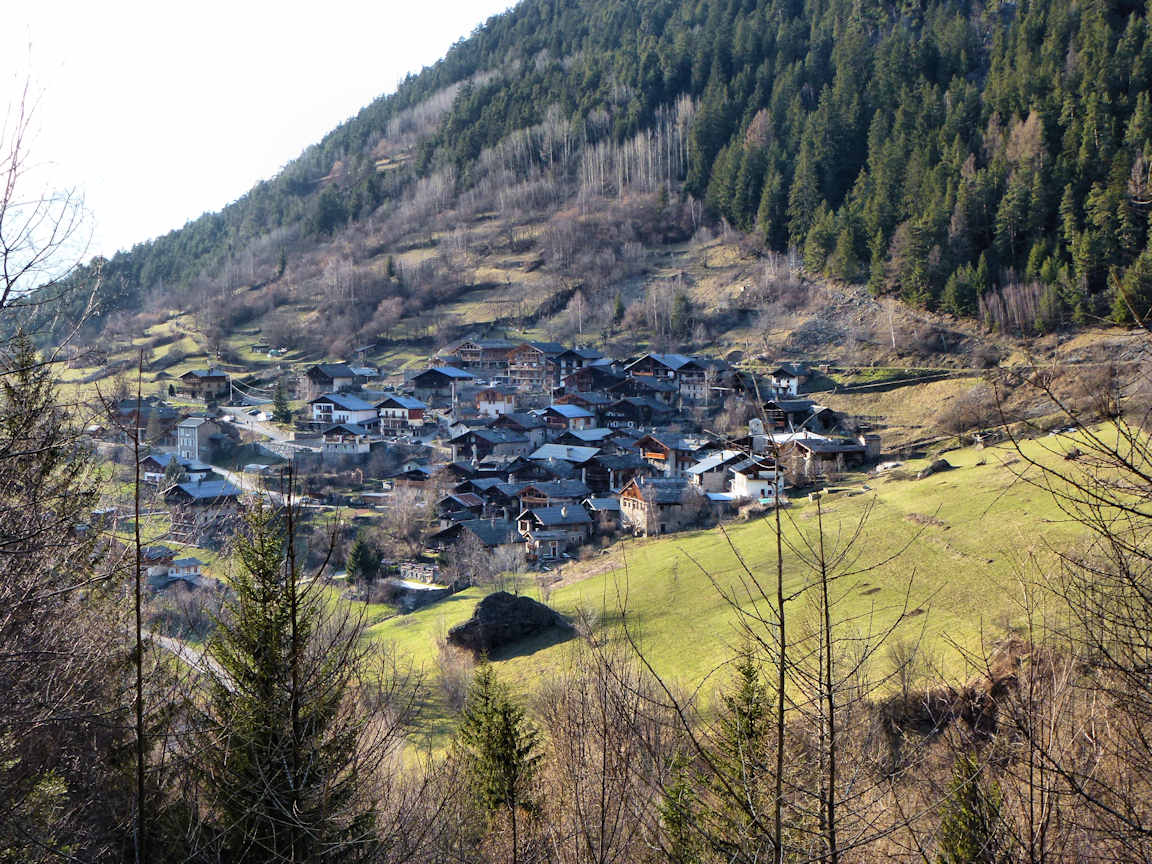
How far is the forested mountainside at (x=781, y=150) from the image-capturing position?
43281mm

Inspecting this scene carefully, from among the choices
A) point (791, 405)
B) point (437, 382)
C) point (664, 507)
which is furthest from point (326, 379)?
point (791, 405)

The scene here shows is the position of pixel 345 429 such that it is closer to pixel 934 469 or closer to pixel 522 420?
pixel 522 420

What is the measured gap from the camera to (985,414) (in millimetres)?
30297

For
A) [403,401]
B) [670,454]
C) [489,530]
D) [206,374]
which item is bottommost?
[670,454]

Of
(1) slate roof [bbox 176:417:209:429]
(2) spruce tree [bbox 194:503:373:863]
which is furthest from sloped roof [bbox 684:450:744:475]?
(2) spruce tree [bbox 194:503:373:863]

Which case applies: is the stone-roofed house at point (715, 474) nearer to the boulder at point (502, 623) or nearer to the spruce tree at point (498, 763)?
the boulder at point (502, 623)

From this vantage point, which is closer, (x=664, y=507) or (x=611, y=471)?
(x=664, y=507)

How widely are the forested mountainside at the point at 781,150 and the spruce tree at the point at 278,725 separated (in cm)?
2015

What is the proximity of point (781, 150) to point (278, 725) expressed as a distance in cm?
6680

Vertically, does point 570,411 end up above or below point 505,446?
below

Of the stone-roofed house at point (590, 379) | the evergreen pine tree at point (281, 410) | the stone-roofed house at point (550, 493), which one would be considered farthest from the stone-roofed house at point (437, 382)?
the stone-roofed house at point (550, 493)

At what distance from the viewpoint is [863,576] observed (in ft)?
62.1

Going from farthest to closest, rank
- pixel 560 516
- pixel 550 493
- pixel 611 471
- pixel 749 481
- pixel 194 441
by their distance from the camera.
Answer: pixel 194 441 < pixel 611 471 < pixel 550 493 < pixel 749 481 < pixel 560 516

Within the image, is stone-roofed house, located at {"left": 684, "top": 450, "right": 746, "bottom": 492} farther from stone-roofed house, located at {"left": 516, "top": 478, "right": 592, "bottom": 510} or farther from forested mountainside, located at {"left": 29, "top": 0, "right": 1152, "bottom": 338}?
forested mountainside, located at {"left": 29, "top": 0, "right": 1152, "bottom": 338}
